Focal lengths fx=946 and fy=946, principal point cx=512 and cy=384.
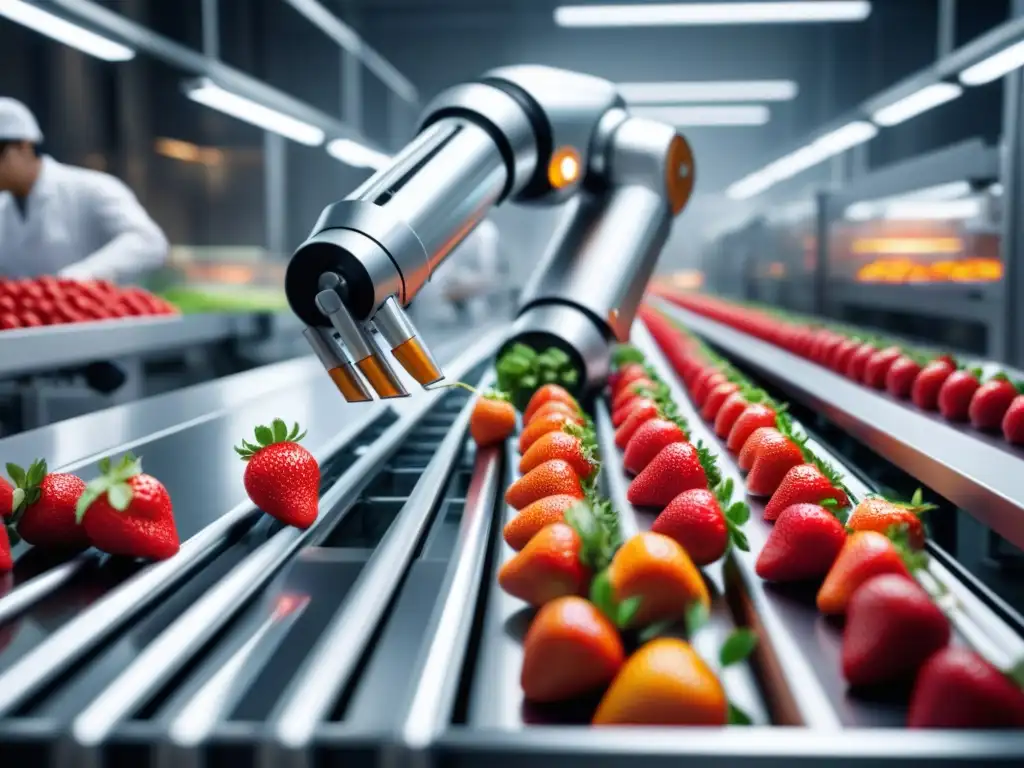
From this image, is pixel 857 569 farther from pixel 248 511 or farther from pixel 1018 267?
pixel 1018 267

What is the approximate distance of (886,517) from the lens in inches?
36.7

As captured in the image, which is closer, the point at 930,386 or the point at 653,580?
the point at 653,580

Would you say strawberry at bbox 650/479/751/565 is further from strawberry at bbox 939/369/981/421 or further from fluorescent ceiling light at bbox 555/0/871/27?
fluorescent ceiling light at bbox 555/0/871/27

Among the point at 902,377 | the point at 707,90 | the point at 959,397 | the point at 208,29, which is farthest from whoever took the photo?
the point at 707,90

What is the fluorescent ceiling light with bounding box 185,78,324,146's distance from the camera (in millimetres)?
4297

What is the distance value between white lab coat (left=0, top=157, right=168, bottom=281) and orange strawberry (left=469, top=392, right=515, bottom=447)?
4198 millimetres

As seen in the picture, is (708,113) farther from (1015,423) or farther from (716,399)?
(1015,423)

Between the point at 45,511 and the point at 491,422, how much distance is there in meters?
0.72

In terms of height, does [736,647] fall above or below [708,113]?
below

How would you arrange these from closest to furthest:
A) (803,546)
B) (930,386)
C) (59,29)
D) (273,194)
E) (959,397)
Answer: (803,546)
(959,397)
(930,386)
(59,29)
(273,194)

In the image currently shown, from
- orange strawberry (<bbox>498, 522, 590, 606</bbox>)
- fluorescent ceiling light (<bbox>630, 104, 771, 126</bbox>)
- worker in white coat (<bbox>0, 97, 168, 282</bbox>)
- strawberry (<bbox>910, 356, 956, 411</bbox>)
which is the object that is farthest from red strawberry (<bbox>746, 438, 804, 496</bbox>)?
fluorescent ceiling light (<bbox>630, 104, 771, 126</bbox>)

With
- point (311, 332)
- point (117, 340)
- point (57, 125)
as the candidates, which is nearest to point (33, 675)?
point (311, 332)

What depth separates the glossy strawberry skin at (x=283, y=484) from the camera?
1089mm

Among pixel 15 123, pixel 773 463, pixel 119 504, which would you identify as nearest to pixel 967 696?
pixel 773 463
